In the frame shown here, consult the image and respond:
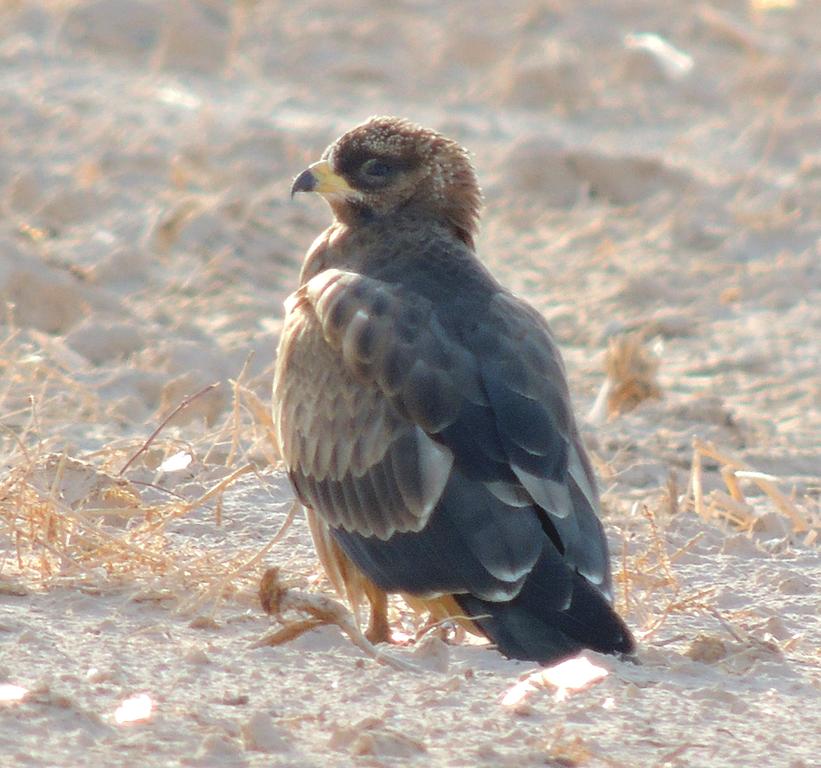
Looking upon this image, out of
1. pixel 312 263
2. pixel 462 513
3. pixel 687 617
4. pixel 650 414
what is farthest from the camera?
pixel 650 414

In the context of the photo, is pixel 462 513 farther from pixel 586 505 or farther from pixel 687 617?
pixel 687 617

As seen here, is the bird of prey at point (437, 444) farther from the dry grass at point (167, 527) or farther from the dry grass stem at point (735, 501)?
the dry grass stem at point (735, 501)

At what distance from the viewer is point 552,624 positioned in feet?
16.4

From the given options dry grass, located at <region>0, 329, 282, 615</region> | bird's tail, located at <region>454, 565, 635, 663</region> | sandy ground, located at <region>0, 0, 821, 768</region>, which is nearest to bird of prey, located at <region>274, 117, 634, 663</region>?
bird's tail, located at <region>454, 565, 635, 663</region>

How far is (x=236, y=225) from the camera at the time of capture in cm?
1031

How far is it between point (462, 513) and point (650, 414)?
337cm

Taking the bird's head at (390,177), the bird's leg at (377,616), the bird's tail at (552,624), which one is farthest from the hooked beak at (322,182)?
the bird's tail at (552,624)

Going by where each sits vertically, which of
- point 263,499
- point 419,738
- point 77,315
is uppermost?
point 77,315

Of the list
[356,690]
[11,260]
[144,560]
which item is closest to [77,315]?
[11,260]

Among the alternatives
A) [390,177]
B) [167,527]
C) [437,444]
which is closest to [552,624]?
[437,444]

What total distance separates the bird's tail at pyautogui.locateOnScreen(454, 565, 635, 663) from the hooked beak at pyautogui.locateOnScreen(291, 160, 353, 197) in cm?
175

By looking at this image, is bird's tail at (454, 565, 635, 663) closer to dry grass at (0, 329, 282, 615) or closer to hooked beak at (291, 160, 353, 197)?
dry grass at (0, 329, 282, 615)

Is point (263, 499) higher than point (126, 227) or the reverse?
the reverse

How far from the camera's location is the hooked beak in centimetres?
628
